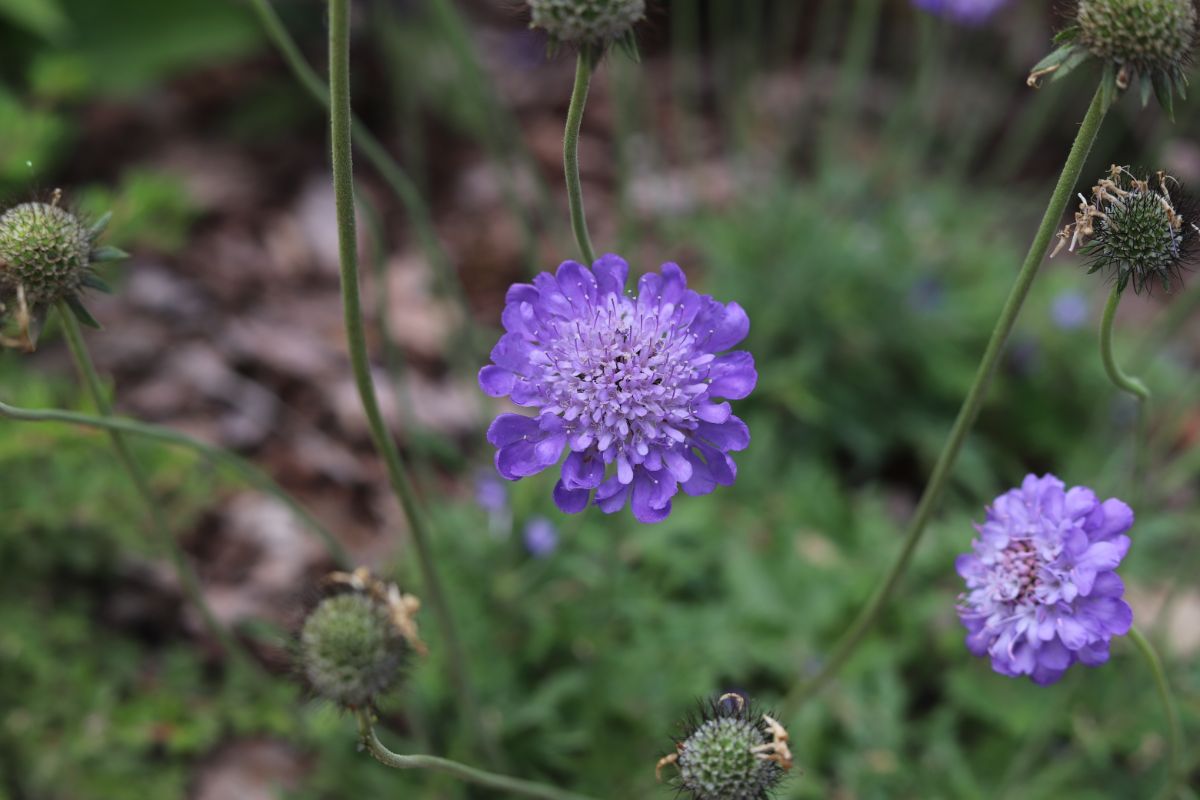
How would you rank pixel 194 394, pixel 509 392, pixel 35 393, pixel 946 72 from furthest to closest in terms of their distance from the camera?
pixel 946 72 < pixel 194 394 < pixel 35 393 < pixel 509 392

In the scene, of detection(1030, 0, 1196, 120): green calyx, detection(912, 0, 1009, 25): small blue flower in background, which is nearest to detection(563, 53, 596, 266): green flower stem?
detection(1030, 0, 1196, 120): green calyx

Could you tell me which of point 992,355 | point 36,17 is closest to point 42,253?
point 992,355

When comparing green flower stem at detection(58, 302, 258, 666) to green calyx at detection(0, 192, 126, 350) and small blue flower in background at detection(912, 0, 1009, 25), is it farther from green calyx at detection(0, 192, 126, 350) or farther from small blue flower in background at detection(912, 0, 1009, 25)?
small blue flower in background at detection(912, 0, 1009, 25)

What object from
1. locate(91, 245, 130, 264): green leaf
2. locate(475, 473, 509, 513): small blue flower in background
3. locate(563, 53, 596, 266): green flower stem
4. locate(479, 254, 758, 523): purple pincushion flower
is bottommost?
locate(479, 254, 758, 523): purple pincushion flower

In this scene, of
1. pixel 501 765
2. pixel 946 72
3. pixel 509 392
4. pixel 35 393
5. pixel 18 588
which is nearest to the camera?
pixel 509 392

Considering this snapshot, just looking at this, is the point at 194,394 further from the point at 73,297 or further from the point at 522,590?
the point at 73,297

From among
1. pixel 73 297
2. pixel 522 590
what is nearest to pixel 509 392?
pixel 73 297

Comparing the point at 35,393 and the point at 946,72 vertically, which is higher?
the point at 946,72
